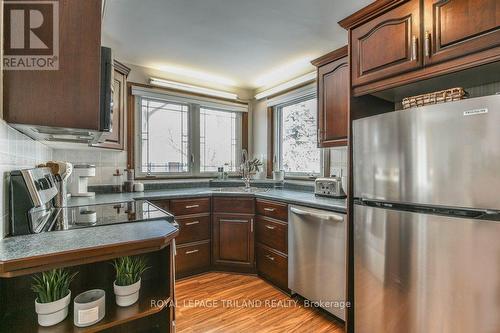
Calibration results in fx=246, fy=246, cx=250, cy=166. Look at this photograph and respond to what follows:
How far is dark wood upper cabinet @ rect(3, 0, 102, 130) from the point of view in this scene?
0.97 meters

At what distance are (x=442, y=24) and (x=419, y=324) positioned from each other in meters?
1.56

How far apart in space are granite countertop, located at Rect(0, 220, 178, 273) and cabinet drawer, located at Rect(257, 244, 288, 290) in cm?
151

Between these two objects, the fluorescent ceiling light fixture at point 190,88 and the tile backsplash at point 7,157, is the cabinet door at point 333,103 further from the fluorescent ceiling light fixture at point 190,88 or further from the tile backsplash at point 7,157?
the tile backsplash at point 7,157

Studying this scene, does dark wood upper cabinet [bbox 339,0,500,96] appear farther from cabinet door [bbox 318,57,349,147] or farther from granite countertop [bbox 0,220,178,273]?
granite countertop [bbox 0,220,178,273]

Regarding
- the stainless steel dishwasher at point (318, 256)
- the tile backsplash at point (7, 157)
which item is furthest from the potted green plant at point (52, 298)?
the stainless steel dishwasher at point (318, 256)

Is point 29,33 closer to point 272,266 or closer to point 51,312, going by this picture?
point 51,312

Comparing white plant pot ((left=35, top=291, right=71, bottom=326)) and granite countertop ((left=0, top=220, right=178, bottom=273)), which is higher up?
granite countertop ((left=0, top=220, right=178, bottom=273))

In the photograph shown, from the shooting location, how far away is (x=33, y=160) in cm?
144

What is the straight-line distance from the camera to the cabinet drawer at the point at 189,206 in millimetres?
2564

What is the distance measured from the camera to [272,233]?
250cm

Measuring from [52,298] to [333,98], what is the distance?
2.32 m

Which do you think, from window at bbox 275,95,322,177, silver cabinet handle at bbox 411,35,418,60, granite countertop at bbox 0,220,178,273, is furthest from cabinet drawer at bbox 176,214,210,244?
silver cabinet handle at bbox 411,35,418,60

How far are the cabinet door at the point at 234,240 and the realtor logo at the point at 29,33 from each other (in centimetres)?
213

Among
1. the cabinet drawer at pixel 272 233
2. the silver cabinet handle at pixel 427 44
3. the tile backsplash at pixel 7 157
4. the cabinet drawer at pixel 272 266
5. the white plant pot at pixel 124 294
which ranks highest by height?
the silver cabinet handle at pixel 427 44
